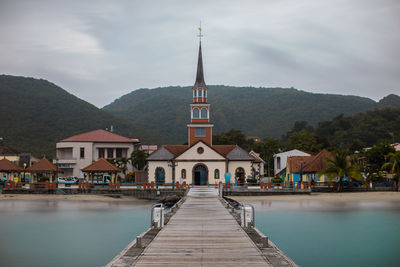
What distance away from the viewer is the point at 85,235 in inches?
915

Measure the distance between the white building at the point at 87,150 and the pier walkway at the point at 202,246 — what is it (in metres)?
50.9

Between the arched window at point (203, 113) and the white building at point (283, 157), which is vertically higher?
the arched window at point (203, 113)

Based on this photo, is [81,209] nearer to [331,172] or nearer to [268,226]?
[268,226]

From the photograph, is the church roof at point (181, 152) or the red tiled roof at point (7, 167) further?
the church roof at point (181, 152)

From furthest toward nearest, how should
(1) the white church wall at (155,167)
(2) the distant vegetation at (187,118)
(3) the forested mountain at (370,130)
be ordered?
1. (3) the forested mountain at (370,130)
2. (2) the distant vegetation at (187,118)
3. (1) the white church wall at (155,167)

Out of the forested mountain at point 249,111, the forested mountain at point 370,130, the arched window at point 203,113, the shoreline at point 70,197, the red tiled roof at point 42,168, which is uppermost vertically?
the forested mountain at point 249,111

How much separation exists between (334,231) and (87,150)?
165 feet

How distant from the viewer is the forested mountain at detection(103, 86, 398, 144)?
158 metres

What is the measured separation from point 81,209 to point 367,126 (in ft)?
311

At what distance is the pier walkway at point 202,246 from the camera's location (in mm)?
12094

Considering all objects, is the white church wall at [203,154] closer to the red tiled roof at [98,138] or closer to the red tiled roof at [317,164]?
the red tiled roof at [317,164]

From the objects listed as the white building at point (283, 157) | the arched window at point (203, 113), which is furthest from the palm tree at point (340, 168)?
the white building at point (283, 157)

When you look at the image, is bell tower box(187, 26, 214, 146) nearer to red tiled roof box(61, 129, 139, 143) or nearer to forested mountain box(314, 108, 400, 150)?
red tiled roof box(61, 129, 139, 143)

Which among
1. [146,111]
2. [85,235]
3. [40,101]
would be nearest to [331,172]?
[85,235]
